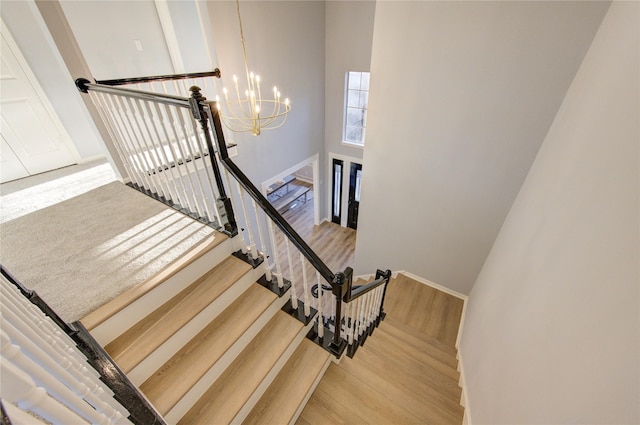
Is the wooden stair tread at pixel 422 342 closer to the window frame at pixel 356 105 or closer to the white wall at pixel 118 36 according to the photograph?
A: the window frame at pixel 356 105

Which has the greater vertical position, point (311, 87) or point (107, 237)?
point (311, 87)

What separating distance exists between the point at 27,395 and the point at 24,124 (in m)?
4.06

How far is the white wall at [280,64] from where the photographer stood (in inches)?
149

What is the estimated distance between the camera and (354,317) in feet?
7.45

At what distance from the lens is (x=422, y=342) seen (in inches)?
113

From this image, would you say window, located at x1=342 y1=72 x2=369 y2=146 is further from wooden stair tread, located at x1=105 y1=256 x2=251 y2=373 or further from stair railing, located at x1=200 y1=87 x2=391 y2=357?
wooden stair tread, located at x1=105 y1=256 x2=251 y2=373

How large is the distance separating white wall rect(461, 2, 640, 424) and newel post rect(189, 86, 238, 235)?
6.77 feet

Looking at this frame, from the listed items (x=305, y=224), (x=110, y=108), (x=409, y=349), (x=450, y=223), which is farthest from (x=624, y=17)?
(x=305, y=224)

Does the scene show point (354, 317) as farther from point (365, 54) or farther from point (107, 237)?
point (365, 54)

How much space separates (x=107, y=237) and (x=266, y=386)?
1666mm

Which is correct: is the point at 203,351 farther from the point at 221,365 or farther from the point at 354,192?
the point at 354,192

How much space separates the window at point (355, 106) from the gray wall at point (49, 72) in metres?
4.63

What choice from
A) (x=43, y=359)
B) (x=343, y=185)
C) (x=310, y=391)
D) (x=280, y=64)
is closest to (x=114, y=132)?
(x=43, y=359)

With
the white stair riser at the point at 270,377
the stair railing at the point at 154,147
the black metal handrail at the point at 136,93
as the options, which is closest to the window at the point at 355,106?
the stair railing at the point at 154,147
